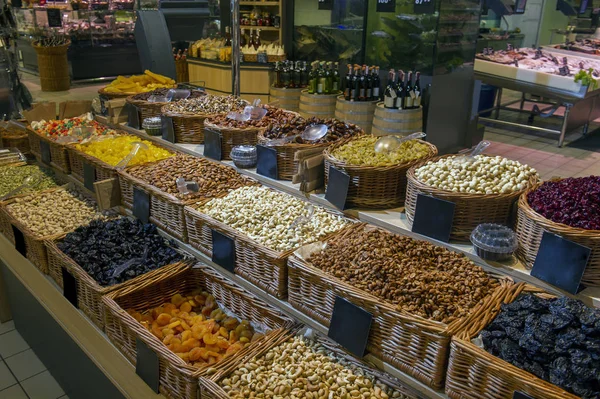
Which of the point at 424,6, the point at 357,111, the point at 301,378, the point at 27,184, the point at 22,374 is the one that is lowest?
the point at 22,374

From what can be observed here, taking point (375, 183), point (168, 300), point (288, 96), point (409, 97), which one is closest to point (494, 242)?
point (375, 183)

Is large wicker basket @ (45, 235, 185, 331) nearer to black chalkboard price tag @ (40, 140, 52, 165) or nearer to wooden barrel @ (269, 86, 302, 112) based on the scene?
black chalkboard price tag @ (40, 140, 52, 165)

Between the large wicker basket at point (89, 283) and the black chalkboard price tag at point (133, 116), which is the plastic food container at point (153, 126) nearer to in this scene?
the black chalkboard price tag at point (133, 116)

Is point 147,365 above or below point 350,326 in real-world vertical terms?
below

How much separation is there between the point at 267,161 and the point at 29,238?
1.43 meters

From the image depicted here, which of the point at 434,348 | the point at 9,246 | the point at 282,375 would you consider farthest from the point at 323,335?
the point at 9,246

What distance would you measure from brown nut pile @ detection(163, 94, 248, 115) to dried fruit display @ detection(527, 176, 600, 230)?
2.09 m

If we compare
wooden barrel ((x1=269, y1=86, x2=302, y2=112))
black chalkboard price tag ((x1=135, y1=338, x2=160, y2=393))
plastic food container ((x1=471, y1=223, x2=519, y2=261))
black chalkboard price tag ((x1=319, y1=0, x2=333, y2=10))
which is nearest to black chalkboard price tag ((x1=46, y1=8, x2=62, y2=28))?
black chalkboard price tag ((x1=319, y1=0, x2=333, y2=10))

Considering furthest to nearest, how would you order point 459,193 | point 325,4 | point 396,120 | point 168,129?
point 325,4, point 396,120, point 168,129, point 459,193

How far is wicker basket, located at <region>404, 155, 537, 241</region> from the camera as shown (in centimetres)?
187

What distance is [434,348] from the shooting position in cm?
155

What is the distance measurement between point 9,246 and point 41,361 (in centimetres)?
→ 75

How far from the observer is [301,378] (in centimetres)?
183

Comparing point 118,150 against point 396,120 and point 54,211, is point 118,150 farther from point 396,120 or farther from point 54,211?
point 396,120
